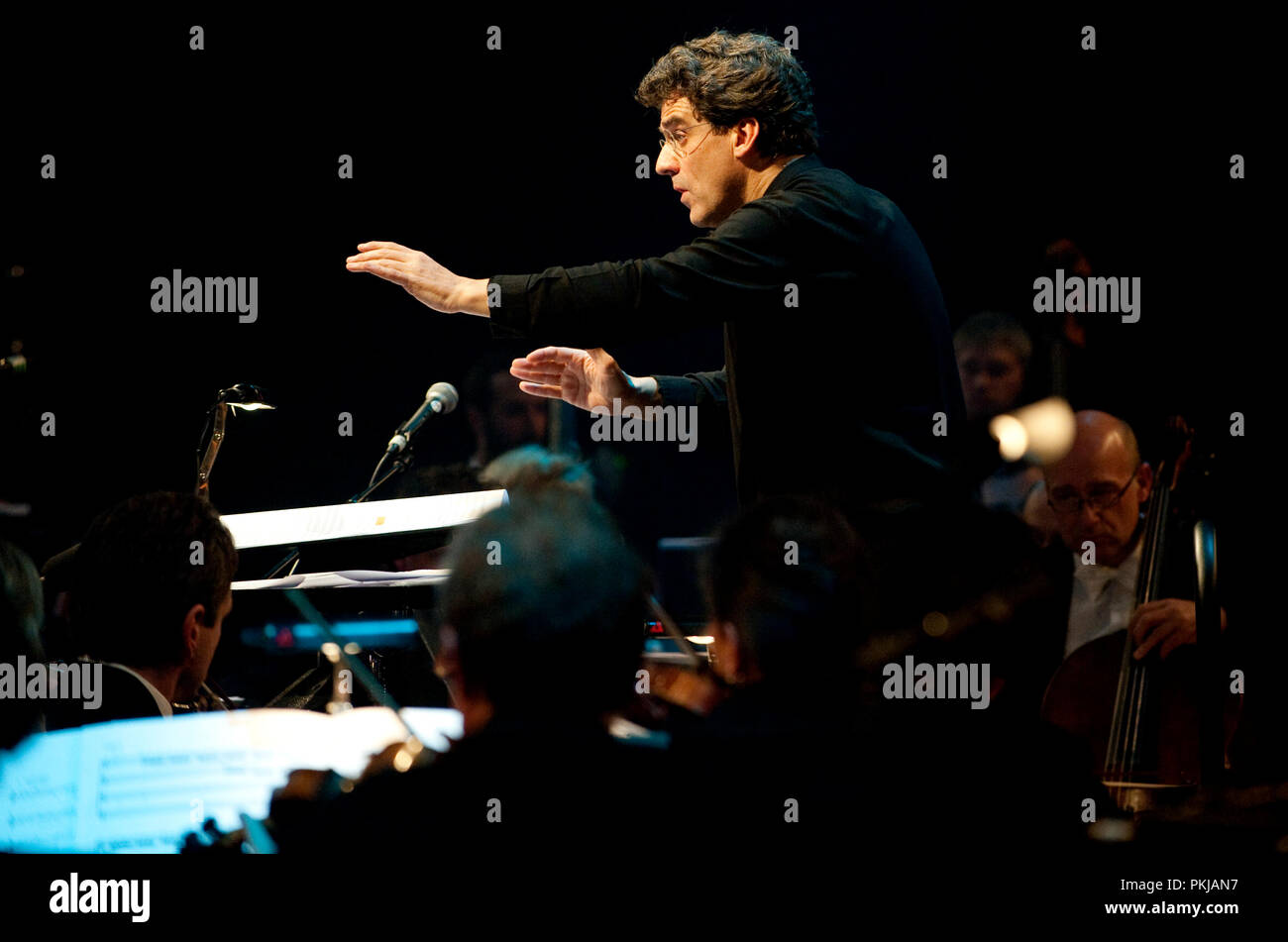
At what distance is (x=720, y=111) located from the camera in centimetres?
224

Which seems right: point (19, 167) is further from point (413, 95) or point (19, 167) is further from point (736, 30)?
point (736, 30)

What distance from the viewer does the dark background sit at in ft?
11.8

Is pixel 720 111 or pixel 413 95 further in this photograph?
pixel 413 95

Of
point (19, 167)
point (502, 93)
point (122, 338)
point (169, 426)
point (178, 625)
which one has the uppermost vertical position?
point (502, 93)

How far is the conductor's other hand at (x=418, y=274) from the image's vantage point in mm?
2021

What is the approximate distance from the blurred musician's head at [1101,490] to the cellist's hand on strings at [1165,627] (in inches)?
24.7

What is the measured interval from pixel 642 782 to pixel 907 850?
295mm

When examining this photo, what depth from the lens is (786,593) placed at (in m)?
1.45

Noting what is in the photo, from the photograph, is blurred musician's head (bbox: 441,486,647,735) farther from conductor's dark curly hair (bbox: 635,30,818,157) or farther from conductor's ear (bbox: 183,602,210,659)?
conductor's dark curly hair (bbox: 635,30,818,157)

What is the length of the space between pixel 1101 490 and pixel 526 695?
198 centimetres

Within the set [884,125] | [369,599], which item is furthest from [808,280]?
[884,125]

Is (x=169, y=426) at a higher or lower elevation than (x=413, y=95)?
lower

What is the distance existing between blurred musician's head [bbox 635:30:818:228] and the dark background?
153cm

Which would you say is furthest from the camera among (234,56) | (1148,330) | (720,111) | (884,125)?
(234,56)
